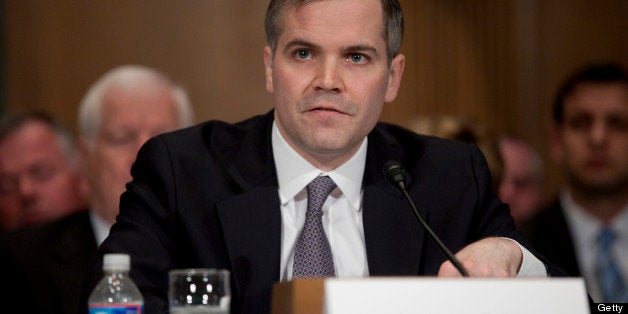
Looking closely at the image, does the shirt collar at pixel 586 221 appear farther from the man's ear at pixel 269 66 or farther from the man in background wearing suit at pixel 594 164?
the man's ear at pixel 269 66

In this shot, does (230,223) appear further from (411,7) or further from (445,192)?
(411,7)

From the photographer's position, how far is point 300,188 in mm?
2721

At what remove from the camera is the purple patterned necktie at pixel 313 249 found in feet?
8.47

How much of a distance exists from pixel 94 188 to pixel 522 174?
2.59m

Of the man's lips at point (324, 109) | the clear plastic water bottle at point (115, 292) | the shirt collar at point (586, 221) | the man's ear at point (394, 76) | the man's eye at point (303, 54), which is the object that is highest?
the man's eye at point (303, 54)

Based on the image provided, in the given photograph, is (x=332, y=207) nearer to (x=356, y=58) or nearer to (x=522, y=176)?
(x=356, y=58)

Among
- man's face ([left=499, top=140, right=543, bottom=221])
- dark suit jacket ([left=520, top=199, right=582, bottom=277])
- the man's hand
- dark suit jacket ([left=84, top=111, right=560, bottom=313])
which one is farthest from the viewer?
man's face ([left=499, top=140, right=543, bottom=221])

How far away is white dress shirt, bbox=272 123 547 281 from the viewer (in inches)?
104

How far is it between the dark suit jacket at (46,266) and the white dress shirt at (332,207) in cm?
145

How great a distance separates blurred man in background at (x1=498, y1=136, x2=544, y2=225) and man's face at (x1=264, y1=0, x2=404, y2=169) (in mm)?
3277

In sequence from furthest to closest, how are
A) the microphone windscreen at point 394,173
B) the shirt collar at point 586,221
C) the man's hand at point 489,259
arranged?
the shirt collar at point 586,221, the microphone windscreen at point 394,173, the man's hand at point 489,259

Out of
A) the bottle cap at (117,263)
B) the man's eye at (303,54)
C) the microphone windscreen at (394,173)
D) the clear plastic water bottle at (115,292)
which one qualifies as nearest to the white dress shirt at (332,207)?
the man's eye at (303,54)

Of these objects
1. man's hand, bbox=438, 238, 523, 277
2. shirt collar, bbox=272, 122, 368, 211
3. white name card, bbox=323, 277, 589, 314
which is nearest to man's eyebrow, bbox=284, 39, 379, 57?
shirt collar, bbox=272, 122, 368, 211

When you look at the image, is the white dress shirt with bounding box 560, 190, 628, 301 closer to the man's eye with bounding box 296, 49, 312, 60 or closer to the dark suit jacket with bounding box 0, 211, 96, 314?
the dark suit jacket with bounding box 0, 211, 96, 314
